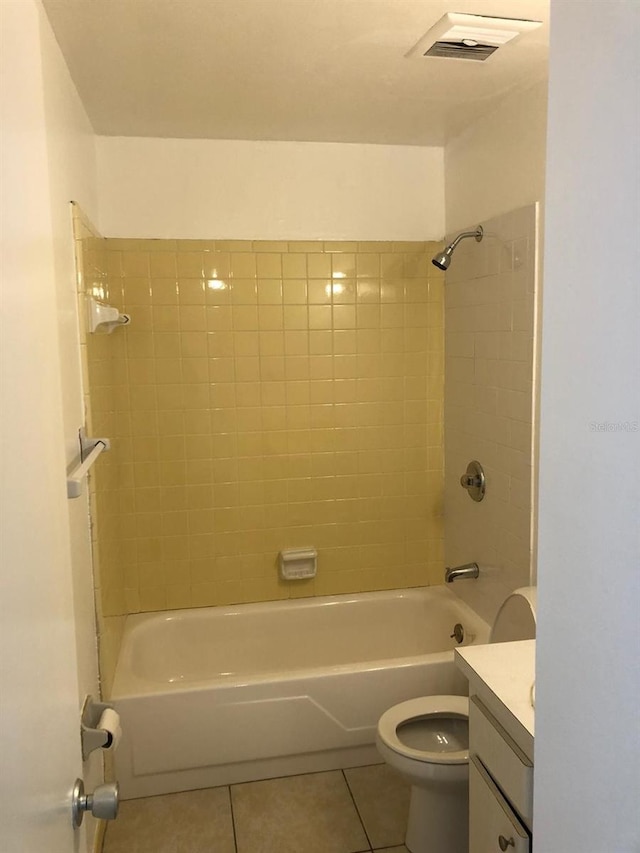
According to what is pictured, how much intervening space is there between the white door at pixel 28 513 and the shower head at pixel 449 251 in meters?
1.68

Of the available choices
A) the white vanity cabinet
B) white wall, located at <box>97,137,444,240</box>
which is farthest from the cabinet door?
white wall, located at <box>97,137,444,240</box>

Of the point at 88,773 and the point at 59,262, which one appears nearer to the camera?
the point at 59,262

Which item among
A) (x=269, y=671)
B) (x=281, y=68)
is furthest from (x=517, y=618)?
(x=281, y=68)

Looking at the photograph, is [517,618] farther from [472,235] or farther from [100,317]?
[100,317]

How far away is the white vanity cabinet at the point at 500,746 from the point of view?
4.37 feet

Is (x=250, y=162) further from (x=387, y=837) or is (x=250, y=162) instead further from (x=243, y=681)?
(x=387, y=837)

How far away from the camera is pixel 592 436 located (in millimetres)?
743

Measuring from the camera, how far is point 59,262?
175 cm

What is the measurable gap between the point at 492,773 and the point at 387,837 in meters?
0.94

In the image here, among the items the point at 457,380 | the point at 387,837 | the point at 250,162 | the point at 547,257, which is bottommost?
the point at 387,837

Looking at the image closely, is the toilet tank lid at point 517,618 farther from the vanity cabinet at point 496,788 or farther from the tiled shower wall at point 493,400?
the vanity cabinet at point 496,788

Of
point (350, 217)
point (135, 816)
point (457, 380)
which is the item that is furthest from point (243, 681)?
point (350, 217)

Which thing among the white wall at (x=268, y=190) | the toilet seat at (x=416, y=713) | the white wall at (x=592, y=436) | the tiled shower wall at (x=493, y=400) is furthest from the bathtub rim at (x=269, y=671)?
the white wall at (x=592, y=436)

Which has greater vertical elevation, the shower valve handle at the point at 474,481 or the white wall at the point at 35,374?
the white wall at the point at 35,374
